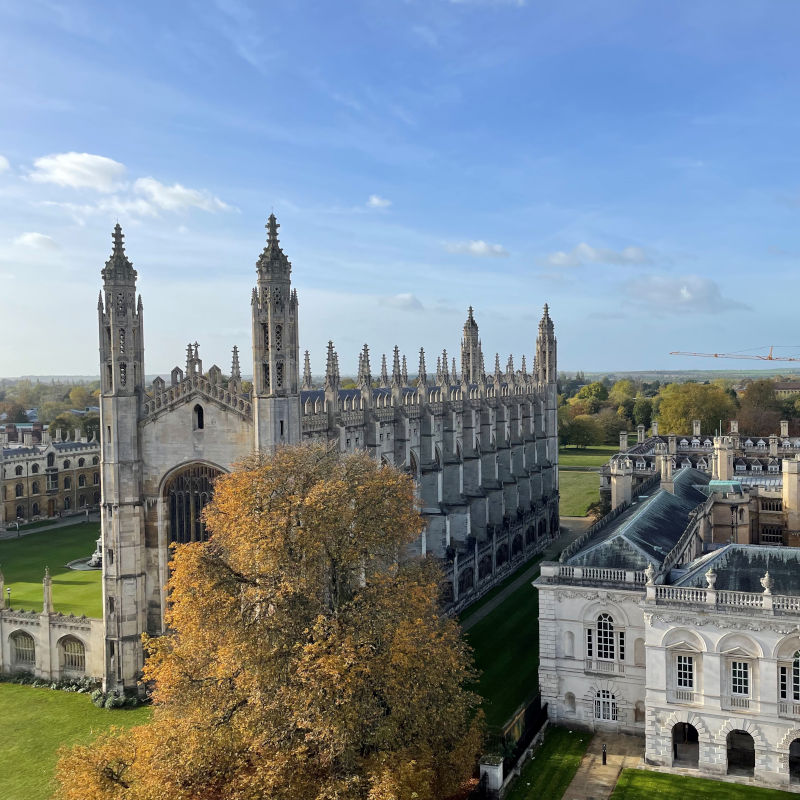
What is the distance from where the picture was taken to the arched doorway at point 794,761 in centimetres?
2790

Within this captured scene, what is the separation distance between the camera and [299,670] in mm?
21875

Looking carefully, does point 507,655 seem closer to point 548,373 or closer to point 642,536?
point 642,536

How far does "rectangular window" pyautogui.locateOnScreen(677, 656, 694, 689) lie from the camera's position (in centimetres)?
2928

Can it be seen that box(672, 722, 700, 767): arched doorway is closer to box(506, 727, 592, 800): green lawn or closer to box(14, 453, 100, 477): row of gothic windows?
box(506, 727, 592, 800): green lawn

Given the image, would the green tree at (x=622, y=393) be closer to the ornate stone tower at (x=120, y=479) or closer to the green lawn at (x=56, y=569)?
the green lawn at (x=56, y=569)

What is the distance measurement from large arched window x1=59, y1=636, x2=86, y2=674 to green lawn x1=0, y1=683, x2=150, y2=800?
1.35 meters

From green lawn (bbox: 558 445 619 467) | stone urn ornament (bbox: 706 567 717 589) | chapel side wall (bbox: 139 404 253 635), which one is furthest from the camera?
green lawn (bbox: 558 445 619 467)

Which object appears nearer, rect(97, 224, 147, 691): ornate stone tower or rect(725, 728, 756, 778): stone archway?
rect(725, 728, 756, 778): stone archway

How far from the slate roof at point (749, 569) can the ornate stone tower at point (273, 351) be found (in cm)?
1702

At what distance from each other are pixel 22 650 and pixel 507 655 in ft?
77.4

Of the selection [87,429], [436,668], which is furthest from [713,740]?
[87,429]

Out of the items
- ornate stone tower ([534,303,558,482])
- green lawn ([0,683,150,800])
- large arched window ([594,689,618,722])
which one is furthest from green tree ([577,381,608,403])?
green lawn ([0,683,150,800])

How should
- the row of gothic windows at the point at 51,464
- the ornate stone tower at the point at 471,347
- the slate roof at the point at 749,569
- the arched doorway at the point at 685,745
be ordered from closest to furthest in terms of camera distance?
the arched doorway at the point at 685,745, the slate roof at the point at 749,569, the ornate stone tower at the point at 471,347, the row of gothic windows at the point at 51,464

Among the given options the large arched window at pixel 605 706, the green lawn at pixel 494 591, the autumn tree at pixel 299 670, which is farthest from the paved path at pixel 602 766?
the green lawn at pixel 494 591
